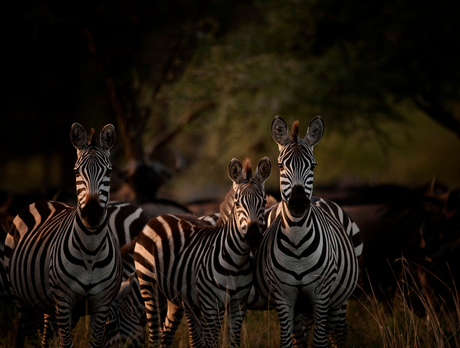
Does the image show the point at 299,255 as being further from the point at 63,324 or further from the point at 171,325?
the point at 63,324

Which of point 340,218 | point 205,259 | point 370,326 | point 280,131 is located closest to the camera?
point 280,131

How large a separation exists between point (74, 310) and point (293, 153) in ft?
8.59

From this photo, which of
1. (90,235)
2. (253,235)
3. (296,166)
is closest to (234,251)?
(253,235)

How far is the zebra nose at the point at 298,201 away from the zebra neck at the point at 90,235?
1768mm

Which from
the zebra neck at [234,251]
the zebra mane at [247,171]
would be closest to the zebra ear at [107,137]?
the zebra mane at [247,171]

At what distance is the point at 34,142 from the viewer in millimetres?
22391

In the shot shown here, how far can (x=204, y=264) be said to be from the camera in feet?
16.8

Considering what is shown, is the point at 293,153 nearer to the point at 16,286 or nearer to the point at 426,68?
the point at 16,286

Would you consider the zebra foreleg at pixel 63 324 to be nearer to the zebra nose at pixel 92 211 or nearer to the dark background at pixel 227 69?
the zebra nose at pixel 92 211

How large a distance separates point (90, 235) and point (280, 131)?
2.05 m

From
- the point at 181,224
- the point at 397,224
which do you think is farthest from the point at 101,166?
the point at 397,224

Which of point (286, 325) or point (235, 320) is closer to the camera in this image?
point (286, 325)

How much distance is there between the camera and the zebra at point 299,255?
4672 mm

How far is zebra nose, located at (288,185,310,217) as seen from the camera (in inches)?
177
